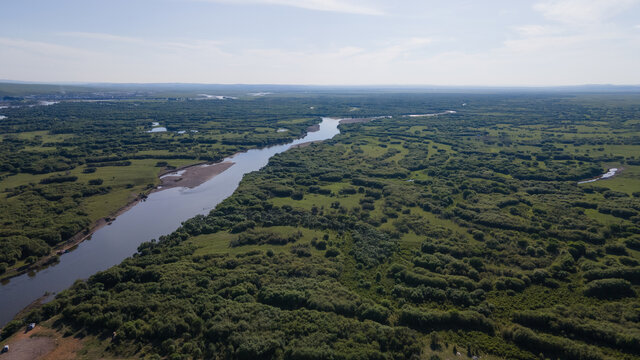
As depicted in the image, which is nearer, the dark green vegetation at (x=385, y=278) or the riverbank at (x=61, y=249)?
the dark green vegetation at (x=385, y=278)

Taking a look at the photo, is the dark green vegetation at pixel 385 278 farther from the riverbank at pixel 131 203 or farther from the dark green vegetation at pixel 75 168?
the dark green vegetation at pixel 75 168

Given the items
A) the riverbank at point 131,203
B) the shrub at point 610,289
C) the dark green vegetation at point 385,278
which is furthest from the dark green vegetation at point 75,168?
the shrub at point 610,289

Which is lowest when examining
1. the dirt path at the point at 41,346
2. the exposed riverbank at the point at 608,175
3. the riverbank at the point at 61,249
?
the dirt path at the point at 41,346

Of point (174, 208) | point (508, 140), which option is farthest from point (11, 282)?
point (508, 140)

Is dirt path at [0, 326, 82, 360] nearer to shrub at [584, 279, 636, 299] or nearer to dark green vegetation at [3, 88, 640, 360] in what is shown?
dark green vegetation at [3, 88, 640, 360]

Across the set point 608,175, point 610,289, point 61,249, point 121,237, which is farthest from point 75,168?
point 608,175

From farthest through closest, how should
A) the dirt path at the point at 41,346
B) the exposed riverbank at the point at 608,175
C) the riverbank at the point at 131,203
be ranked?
the exposed riverbank at the point at 608,175 → the riverbank at the point at 131,203 → the dirt path at the point at 41,346

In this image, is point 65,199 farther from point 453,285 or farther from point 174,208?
point 453,285
